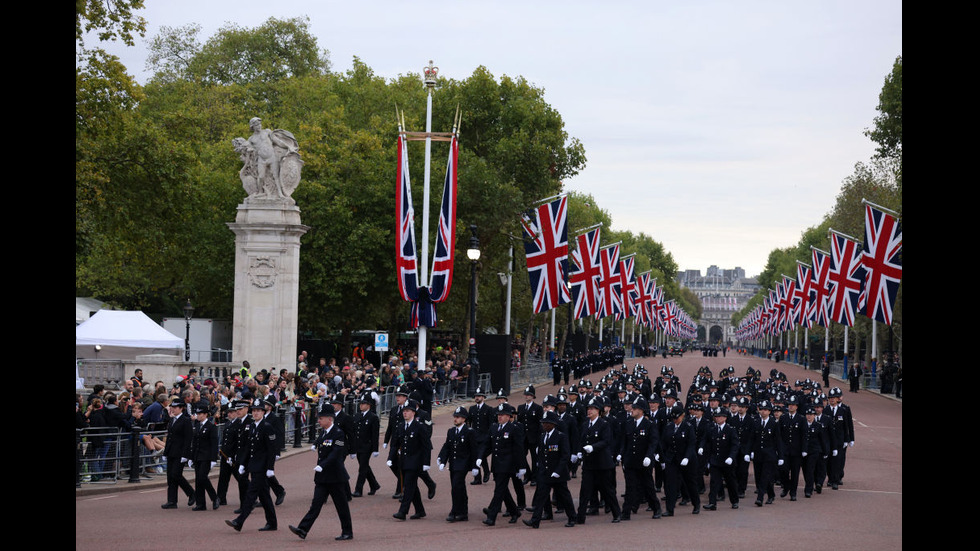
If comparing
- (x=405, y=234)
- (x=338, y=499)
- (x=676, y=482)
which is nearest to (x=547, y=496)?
(x=676, y=482)

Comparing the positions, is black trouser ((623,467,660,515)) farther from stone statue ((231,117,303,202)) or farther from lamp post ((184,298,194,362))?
lamp post ((184,298,194,362))

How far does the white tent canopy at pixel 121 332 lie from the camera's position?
104 feet

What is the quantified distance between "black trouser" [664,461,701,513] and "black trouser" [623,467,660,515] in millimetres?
243

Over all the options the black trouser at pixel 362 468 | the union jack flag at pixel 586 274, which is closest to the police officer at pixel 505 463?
the black trouser at pixel 362 468

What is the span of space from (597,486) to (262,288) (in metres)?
18.6

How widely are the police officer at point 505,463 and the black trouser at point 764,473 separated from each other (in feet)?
14.9

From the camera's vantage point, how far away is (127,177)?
29.8m

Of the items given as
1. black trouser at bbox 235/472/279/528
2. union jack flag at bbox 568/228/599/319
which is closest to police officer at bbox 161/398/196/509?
black trouser at bbox 235/472/279/528

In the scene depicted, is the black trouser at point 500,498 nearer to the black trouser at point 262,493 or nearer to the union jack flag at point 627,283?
the black trouser at point 262,493

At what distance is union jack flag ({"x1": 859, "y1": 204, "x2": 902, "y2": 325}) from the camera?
119ft

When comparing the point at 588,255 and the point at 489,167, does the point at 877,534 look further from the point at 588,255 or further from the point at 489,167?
the point at 489,167

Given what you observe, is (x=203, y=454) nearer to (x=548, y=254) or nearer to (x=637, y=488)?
(x=637, y=488)
